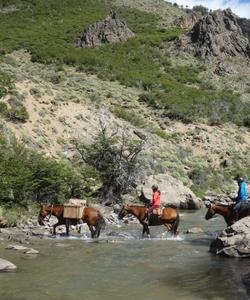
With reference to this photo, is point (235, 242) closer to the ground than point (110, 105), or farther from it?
closer to the ground

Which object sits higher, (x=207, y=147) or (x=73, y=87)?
(x=73, y=87)

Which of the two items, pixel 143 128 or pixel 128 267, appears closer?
pixel 128 267

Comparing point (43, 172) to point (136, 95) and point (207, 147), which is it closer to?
point (207, 147)

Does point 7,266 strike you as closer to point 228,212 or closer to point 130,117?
point 228,212

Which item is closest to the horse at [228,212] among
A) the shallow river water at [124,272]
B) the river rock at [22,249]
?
the shallow river water at [124,272]

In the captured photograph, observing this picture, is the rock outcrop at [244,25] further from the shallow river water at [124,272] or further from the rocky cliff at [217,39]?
the shallow river water at [124,272]

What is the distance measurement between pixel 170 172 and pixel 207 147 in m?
11.4

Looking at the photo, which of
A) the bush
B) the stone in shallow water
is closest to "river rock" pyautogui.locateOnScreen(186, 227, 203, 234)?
the stone in shallow water

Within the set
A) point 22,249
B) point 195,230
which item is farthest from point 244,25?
point 22,249

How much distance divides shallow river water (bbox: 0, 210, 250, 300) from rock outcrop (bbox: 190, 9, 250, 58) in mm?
61155

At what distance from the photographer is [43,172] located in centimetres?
2723

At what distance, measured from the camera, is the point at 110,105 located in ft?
176

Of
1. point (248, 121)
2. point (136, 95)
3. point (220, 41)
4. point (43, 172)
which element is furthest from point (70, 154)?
point (220, 41)

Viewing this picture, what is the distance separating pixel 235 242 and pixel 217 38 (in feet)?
213
